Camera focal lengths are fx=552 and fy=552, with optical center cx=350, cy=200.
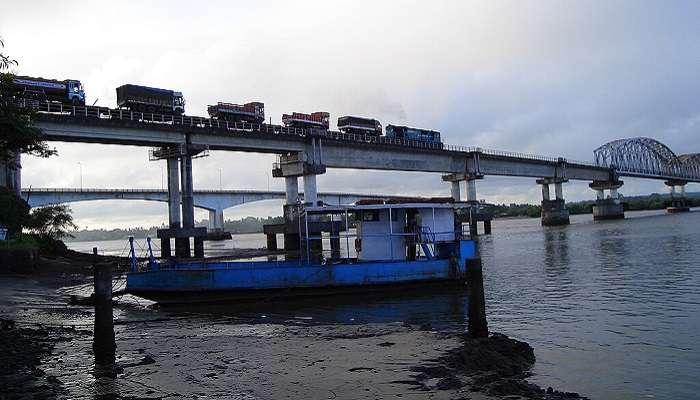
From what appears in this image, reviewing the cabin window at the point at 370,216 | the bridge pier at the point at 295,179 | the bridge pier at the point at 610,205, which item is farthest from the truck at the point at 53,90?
the bridge pier at the point at 610,205

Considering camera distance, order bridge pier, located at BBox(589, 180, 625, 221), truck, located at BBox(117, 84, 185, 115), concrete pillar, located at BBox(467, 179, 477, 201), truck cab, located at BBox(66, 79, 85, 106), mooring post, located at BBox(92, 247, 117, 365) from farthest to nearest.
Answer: bridge pier, located at BBox(589, 180, 625, 221) < concrete pillar, located at BBox(467, 179, 477, 201) < truck, located at BBox(117, 84, 185, 115) < truck cab, located at BBox(66, 79, 85, 106) < mooring post, located at BBox(92, 247, 117, 365)

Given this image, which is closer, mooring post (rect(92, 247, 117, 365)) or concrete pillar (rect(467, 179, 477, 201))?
mooring post (rect(92, 247, 117, 365))

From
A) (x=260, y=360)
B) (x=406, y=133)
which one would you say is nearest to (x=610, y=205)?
(x=406, y=133)

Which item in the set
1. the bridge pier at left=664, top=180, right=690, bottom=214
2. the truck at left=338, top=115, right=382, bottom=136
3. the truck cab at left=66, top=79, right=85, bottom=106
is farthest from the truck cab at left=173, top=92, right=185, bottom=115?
the bridge pier at left=664, top=180, right=690, bottom=214

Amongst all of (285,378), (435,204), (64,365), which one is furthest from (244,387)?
(435,204)

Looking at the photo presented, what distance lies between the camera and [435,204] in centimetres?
2544

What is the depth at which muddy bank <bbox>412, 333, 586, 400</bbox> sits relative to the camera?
32.7 feet

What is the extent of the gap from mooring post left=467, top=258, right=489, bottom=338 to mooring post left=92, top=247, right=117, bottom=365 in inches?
335

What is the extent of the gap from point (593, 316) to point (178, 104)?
41616 millimetres

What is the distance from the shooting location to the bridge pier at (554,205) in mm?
103500

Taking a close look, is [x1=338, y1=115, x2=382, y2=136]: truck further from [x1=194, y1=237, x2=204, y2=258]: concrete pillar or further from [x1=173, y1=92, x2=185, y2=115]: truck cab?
[x1=194, y1=237, x2=204, y2=258]: concrete pillar

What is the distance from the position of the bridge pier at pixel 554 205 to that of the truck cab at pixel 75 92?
8200 centimetres

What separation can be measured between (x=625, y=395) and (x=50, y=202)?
269 ft

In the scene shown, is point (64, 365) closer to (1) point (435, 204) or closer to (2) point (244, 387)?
(2) point (244, 387)
